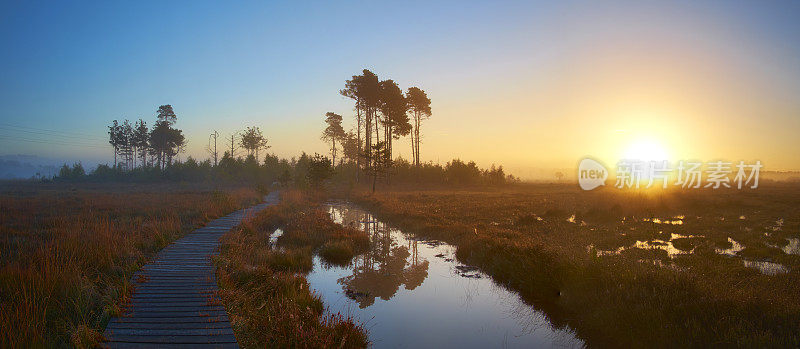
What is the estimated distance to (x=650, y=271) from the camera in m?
7.77

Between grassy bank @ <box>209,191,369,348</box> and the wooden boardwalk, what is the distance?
0.28m

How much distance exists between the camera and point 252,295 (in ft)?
25.1

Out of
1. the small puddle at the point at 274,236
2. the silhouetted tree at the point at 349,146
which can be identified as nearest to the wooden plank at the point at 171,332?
the small puddle at the point at 274,236

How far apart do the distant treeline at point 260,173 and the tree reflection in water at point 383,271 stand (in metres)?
34.2

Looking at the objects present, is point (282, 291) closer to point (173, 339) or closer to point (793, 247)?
point (173, 339)

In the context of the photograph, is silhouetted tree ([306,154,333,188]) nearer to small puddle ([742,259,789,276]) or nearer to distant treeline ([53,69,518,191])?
distant treeline ([53,69,518,191])

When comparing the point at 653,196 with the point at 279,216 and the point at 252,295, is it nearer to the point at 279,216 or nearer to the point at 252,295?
the point at 279,216

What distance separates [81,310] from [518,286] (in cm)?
940

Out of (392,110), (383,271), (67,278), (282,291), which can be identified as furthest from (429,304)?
(392,110)

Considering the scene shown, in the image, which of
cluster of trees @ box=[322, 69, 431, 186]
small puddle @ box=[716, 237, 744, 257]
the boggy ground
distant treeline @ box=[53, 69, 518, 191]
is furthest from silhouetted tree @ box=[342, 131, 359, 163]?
small puddle @ box=[716, 237, 744, 257]

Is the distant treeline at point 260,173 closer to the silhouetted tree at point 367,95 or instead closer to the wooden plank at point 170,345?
the silhouetted tree at point 367,95

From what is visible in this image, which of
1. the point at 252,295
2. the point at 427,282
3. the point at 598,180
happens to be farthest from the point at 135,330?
the point at 598,180

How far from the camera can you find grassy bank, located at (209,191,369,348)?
5648 mm

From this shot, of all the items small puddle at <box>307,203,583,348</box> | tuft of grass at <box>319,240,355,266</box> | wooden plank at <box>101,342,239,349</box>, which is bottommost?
small puddle at <box>307,203,583,348</box>
